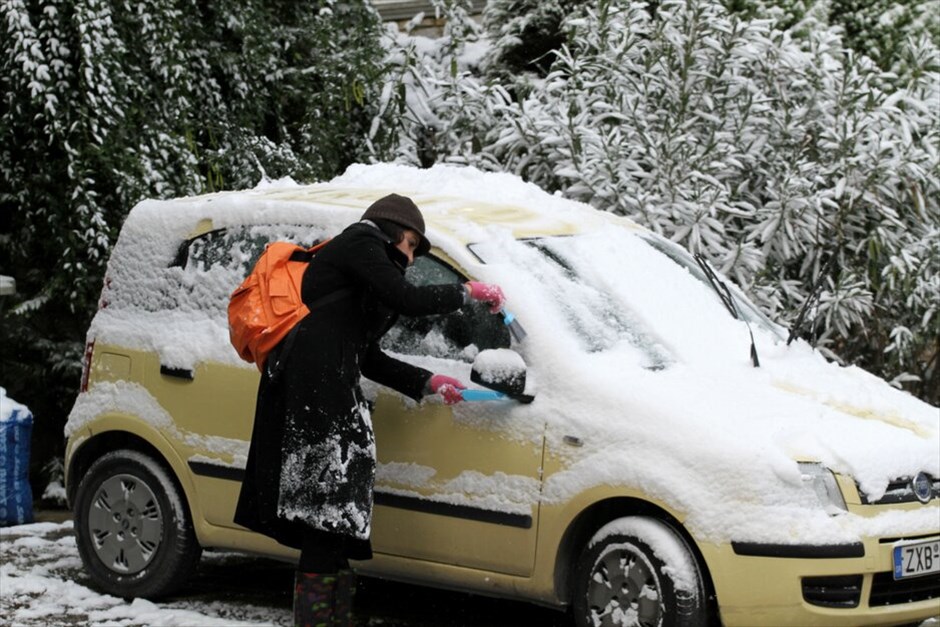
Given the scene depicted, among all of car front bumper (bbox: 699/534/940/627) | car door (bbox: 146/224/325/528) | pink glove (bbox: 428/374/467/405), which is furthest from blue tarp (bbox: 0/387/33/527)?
car front bumper (bbox: 699/534/940/627)

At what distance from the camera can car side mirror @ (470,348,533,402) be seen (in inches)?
204

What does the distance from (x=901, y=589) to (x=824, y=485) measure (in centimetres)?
50

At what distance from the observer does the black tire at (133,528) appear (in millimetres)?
6293

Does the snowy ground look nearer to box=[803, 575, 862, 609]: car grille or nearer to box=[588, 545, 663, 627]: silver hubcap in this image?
box=[588, 545, 663, 627]: silver hubcap

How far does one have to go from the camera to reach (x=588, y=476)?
16.9 ft

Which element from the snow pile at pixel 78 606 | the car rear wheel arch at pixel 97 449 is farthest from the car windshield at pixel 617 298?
the car rear wheel arch at pixel 97 449

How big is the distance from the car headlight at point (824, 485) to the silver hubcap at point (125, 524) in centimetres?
283

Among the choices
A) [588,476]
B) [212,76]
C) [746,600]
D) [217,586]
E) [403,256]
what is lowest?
[217,586]

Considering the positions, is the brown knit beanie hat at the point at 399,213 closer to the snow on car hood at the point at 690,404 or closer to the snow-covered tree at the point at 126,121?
the snow on car hood at the point at 690,404

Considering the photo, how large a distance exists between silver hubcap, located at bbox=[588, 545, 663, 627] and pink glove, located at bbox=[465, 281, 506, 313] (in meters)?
0.96

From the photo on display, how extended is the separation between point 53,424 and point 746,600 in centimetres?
578

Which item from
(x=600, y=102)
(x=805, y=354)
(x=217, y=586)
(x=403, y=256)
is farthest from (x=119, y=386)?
(x=600, y=102)

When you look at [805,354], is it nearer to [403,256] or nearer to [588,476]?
[588,476]

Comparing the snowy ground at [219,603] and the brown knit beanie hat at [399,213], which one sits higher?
the brown knit beanie hat at [399,213]
